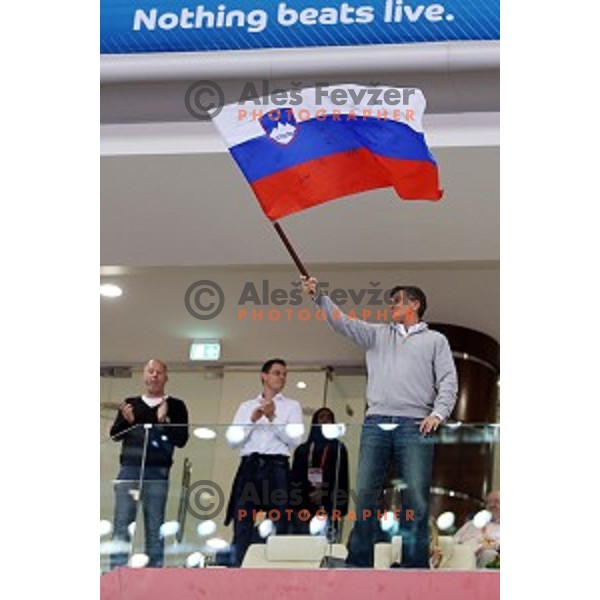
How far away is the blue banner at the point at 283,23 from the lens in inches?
421

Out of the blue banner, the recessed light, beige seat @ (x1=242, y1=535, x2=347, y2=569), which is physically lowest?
beige seat @ (x1=242, y1=535, x2=347, y2=569)

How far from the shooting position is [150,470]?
756 centimetres

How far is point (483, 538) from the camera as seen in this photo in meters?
7.29

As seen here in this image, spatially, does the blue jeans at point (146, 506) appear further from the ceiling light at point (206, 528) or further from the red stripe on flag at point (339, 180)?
the red stripe on flag at point (339, 180)

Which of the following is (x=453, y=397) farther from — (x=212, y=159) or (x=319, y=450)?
(x=212, y=159)

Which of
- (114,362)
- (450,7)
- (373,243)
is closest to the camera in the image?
(450,7)

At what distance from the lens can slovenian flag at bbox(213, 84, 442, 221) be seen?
28.6 feet

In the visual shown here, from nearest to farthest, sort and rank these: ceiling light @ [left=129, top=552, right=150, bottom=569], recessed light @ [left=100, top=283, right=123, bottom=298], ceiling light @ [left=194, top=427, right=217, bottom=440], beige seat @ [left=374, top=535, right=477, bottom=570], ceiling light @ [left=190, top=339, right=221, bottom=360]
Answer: beige seat @ [left=374, top=535, right=477, bottom=570], ceiling light @ [left=129, top=552, right=150, bottom=569], ceiling light @ [left=194, top=427, right=217, bottom=440], recessed light @ [left=100, top=283, right=123, bottom=298], ceiling light @ [left=190, top=339, right=221, bottom=360]

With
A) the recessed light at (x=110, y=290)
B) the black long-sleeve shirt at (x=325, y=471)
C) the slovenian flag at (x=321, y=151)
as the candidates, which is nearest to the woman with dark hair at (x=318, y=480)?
the black long-sleeve shirt at (x=325, y=471)

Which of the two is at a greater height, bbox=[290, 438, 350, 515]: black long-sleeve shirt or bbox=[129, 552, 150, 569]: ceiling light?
bbox=[290, 438, 350, 515]: black long-sleeve shirt

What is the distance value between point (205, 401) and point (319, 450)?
9.43 metres

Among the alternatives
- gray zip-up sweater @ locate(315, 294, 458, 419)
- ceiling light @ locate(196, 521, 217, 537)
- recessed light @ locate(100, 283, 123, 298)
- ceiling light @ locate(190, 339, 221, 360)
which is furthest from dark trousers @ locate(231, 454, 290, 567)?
ceiling light @ locate(190, 339, 221, 360)

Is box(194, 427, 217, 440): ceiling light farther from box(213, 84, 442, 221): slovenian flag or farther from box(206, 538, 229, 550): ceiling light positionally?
box(213, 84, 442, 221): slovenian flag
